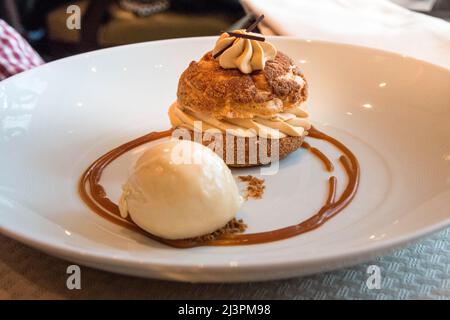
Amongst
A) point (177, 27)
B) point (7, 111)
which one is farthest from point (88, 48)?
point (7, 111)

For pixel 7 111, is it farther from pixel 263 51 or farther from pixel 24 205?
pixel 263 51

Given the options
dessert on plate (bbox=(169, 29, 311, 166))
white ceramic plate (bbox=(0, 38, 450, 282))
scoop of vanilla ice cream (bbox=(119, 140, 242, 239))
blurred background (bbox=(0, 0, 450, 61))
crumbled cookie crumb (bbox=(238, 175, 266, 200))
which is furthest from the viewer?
blurred background (bbox=(0, 0, 450, 61))

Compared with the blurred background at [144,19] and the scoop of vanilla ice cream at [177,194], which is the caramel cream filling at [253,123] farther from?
the blurred background at [144,19]

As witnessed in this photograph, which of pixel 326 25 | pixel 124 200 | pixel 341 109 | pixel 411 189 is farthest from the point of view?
pixel 326 25

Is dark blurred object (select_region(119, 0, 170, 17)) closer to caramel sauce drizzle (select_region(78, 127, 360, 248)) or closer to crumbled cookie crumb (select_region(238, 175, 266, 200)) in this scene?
caramel sauce drizzle (select_region(78, 127, 360, 248))

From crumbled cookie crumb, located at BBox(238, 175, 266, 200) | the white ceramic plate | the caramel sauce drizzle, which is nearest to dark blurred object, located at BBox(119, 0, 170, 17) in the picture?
the white ceramic plate

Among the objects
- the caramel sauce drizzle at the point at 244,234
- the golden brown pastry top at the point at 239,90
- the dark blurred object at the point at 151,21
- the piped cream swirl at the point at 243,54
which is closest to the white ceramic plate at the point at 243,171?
the caramel sauce drizzle at the point at 244,234

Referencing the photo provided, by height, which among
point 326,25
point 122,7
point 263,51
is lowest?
point 122,7
